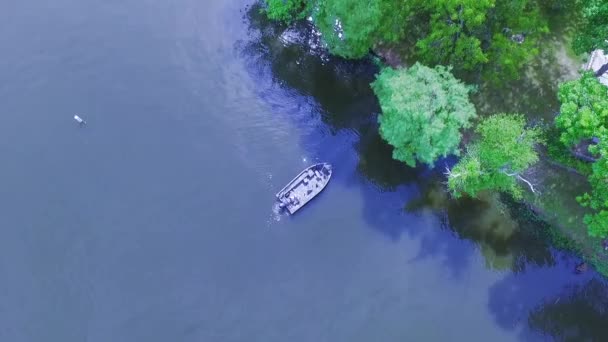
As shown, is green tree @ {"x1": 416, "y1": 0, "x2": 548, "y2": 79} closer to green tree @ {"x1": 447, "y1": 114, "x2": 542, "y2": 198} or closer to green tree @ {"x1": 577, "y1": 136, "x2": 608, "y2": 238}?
green tree @ {"x1": 447, "y1": 114, "x2": 542, "y2": 198}

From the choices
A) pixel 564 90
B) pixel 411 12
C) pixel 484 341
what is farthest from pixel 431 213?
pixel 411 12

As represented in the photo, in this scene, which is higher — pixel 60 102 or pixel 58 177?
pixel 60 102

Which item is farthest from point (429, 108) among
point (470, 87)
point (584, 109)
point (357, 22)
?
point (584, 109)

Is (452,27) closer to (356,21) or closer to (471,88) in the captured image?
(471,88)

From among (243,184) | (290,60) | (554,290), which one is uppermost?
(290,60)

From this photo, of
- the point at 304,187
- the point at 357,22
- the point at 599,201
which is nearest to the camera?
the point at 599,201

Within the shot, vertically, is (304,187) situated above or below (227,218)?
below

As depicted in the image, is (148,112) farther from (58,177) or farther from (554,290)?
(554,290)
